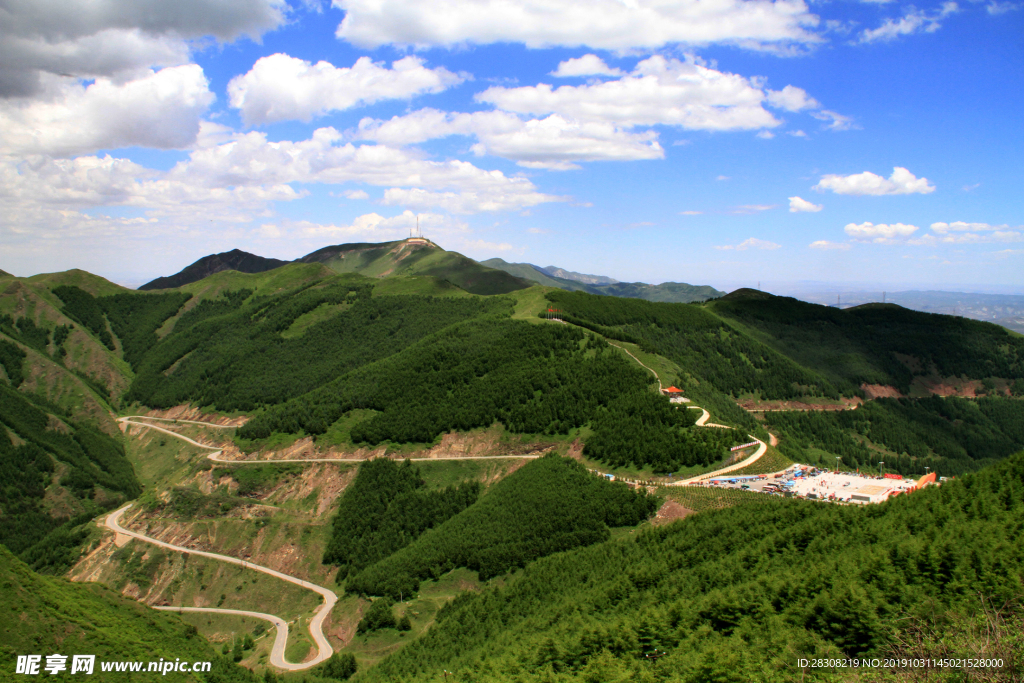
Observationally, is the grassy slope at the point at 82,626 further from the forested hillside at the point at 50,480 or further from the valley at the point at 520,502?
the forested hillside at the point at 50,480

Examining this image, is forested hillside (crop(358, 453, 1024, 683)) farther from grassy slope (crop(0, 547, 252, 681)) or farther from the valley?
grassy slope (crop(0, 547, 252, 681))

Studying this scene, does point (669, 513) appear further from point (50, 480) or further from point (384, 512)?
point (50, 480)

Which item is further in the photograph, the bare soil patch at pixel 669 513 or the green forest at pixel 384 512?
the green forest at pixel 384 512

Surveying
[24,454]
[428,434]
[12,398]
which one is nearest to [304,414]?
[428,434]

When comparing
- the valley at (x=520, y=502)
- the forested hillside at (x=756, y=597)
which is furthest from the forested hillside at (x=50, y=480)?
the forested hillside at (x=756, y=597)

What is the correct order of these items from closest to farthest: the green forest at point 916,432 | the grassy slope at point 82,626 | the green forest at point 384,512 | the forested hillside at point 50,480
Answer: the grassy slope at point 82,626 < the green forest at point 384,512 < the forested hillside at point 50,480 < the green forest at point 916,432

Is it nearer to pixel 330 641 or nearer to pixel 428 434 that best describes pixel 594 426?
pixel 428 434

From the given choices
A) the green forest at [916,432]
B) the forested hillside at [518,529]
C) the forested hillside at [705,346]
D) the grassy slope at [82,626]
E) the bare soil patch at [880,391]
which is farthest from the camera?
the bare soil patch at [880,391]

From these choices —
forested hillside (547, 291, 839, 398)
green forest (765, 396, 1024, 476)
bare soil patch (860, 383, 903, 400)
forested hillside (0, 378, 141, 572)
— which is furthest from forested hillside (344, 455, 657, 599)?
bare soil patch (860, 383, 903, 400)
